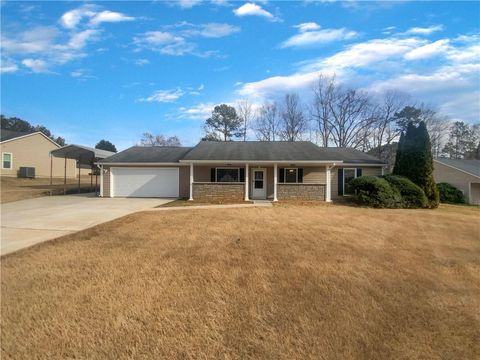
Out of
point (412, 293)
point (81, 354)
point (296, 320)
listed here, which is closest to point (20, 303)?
point (81, 354)

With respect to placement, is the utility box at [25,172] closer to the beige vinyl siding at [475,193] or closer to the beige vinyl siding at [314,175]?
the beige vinyl siding at [314,175]

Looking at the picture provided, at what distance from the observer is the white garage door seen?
62.5ft

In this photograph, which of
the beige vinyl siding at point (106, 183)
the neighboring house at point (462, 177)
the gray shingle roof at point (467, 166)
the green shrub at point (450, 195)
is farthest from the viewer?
the gray shingle roof at point (467, 166)

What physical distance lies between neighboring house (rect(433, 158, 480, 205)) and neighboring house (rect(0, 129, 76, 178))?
36.1 metres

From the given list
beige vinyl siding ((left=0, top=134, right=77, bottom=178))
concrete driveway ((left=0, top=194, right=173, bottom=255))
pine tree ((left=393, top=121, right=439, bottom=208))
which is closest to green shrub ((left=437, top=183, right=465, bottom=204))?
pine tree ((left=393, top=121, right=439, bottom=208))

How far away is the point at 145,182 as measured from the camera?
19141 millimetres

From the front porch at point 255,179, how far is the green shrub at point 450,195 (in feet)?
33.5

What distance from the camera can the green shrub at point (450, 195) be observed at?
854 inches

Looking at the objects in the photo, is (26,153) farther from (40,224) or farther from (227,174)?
(40,224)

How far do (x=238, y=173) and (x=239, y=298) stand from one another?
552 inches

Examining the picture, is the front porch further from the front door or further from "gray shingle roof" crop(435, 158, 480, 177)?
"gray shingle roof" crop(435, 158, 480, 177)

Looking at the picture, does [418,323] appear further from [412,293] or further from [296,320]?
[296,320]

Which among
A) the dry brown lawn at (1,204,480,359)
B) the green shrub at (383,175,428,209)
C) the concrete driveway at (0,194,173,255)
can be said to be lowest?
the dry brown lawn at (1,204,480,359)

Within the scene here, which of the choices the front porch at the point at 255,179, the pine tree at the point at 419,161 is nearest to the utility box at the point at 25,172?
the front porch at the point at 255,179
